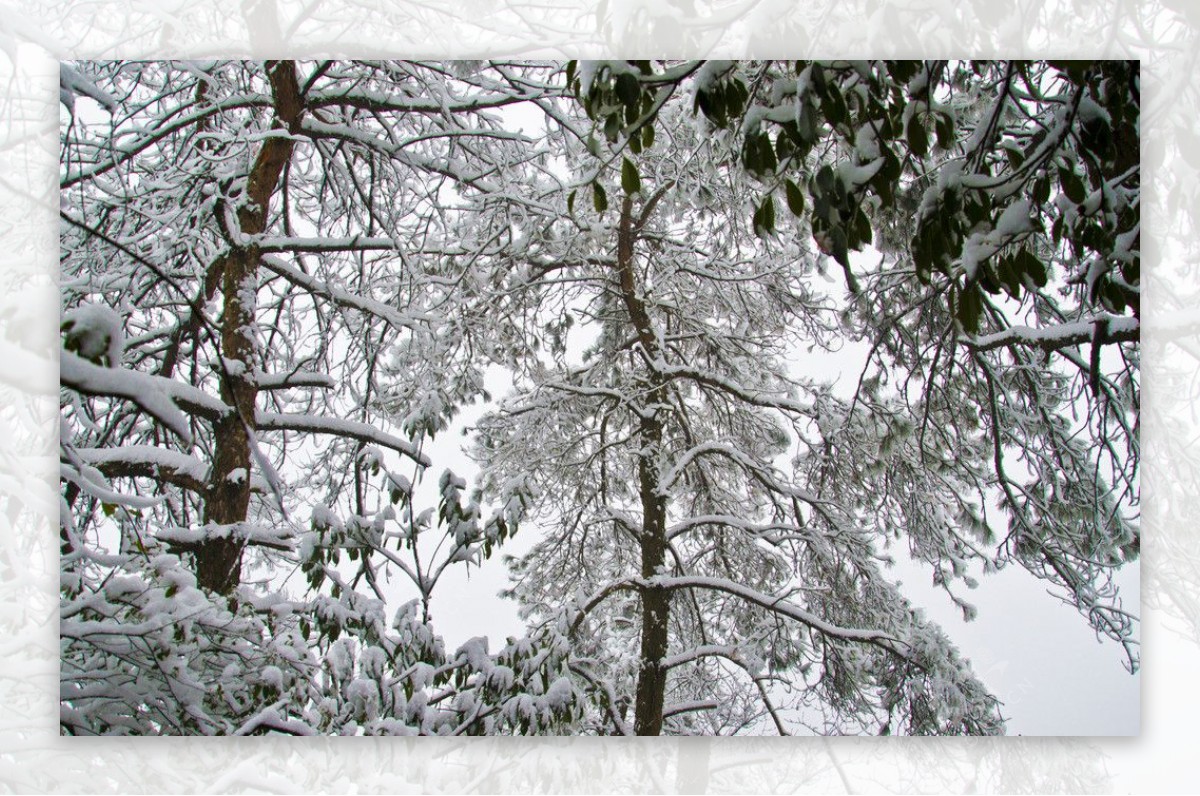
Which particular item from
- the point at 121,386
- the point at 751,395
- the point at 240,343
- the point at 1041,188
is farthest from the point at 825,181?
the point at 240,343

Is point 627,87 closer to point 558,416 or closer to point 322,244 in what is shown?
point 558,416

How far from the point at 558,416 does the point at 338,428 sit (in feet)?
1.87

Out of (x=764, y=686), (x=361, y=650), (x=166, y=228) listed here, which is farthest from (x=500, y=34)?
(x=764, y=686)

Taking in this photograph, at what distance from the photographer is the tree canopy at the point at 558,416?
2064mm

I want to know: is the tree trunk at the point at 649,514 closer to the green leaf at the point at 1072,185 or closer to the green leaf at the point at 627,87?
the green leaf at the point at 627,87

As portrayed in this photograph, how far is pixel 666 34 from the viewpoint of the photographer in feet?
6.18

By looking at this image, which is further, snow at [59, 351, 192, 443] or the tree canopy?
the tree canopy

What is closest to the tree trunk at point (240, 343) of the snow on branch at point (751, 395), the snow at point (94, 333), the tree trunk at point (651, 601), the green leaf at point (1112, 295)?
the snow at point (94, 333)

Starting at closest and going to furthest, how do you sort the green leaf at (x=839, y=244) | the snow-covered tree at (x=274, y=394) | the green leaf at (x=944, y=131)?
the green leaf at (x=839, y=244)
the green leaf at (x=944, y=131)
the snow-covered tree at (x=274, y=394)

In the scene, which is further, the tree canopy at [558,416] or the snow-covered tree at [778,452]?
the snow-covered tree at [778,452]

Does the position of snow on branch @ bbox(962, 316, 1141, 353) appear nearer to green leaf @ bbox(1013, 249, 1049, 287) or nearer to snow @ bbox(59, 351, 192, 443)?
green leaf @ bbox(1013, 249, 1049, 287)

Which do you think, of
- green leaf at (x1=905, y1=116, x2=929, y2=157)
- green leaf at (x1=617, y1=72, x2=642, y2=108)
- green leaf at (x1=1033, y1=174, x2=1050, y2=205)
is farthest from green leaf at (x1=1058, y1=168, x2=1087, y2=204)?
green leaf at (x1=617, y1=72, x2=642, y2=108)

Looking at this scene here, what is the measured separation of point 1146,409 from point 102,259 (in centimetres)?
272

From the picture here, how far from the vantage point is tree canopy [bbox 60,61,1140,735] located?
2.06 metres
